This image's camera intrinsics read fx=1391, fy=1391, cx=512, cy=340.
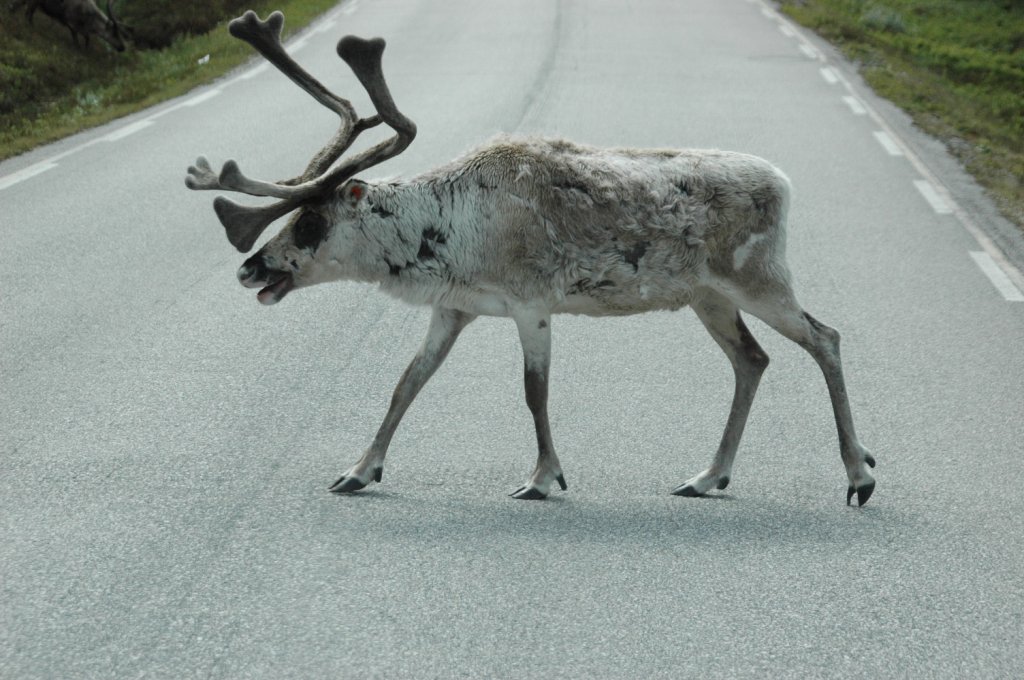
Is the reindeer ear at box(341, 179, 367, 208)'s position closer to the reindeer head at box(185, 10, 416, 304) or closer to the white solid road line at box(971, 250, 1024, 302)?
the reindeer head at box(185, 10, 416, 304)

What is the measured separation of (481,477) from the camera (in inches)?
254

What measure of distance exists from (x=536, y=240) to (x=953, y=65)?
64.9 feet

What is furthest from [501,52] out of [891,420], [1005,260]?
[891,420]

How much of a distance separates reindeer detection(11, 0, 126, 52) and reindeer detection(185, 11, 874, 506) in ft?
54.6

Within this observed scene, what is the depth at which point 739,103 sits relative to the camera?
56.0ft

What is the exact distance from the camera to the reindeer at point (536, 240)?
621cm

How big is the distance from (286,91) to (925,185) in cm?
860

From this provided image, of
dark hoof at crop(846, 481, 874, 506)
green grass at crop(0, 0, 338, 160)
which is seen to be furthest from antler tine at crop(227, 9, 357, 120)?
green grass at crop(0, 0, 338, 160)

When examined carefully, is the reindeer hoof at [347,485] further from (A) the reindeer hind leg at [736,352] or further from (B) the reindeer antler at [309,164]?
(A) the reindeer hind leg at [736,352]

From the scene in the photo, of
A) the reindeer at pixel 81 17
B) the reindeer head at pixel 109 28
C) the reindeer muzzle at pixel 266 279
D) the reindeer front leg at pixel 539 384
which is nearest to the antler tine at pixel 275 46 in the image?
the reindeer muzzle at pixel 266 279

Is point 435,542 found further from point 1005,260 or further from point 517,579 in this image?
point 1005,260

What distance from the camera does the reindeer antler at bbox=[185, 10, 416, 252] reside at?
19.4 feet

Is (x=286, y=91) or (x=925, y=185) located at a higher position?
(x=925, y=185)

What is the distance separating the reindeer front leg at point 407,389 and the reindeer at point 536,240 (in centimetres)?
1
